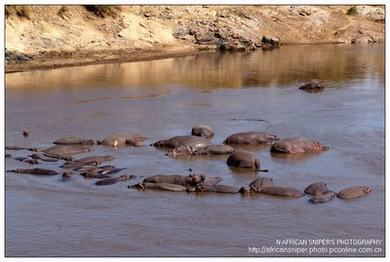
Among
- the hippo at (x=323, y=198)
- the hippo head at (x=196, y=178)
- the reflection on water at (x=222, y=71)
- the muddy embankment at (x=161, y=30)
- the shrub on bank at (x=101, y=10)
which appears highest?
the shrub on bank at (x=101, y=10)

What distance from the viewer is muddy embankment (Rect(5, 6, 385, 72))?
86.7 feet

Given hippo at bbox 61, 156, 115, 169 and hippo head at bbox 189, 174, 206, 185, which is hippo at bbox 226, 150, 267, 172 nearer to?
hippo head at bbox 189, 174, 206, 185

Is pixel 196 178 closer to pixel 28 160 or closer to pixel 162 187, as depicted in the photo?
pixel 162 187

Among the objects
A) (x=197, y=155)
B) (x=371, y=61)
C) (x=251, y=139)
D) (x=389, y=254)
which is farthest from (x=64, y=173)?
(x=371, y=61)

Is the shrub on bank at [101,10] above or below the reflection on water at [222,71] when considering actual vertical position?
above

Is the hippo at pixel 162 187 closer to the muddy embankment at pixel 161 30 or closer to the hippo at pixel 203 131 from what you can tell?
the hippo at pixel 203 131

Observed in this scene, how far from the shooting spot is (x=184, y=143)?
12758mm

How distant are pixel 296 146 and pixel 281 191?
2.55 metres

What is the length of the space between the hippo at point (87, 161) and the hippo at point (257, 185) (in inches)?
106

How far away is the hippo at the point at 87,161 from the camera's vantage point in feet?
38.0

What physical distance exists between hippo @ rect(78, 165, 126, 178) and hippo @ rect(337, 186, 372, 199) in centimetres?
334

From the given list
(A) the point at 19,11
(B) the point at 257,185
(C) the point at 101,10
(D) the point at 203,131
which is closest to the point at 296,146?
(D) the point at 203,131

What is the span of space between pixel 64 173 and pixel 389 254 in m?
5.29

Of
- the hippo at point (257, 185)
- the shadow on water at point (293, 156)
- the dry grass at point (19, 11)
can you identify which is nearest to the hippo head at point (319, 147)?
the shadow on water at point (293, 156)
